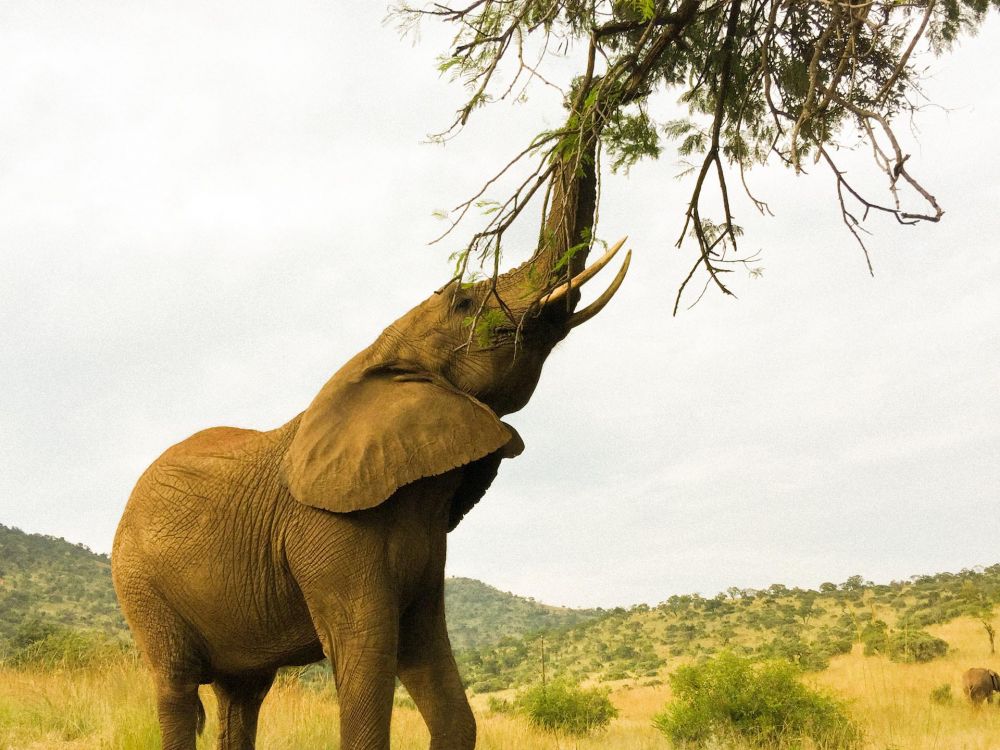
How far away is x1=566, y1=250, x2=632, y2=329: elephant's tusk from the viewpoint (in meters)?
5.53

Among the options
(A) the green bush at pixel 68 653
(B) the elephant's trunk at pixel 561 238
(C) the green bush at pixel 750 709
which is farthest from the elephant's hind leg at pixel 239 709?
(A) the green bush at pixel 68 653

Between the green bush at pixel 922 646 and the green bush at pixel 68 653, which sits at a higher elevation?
the green bush at pixel 68 653

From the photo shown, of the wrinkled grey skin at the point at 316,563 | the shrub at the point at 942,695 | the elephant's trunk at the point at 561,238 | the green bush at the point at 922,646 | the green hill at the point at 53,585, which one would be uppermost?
the green hill at the point at 53,585

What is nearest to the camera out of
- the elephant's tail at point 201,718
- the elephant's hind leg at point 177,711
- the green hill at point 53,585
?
the elephant's hind leg at point 177,711

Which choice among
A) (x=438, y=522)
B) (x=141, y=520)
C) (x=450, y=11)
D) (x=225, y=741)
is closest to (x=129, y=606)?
(x=141, y=520)

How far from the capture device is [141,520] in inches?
256

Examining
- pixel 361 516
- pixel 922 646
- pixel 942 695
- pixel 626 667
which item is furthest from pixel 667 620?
pixel 361 516

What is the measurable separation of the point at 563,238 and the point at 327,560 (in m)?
2.21

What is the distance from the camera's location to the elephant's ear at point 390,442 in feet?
17.6

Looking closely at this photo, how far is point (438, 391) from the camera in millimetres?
5531

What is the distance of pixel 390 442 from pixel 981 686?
501 inches

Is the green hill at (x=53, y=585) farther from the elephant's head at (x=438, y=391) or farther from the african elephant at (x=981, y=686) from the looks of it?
the elephant's head at (x=438, y=391)

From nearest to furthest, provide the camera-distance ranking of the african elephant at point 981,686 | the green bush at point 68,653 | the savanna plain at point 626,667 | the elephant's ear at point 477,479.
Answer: the elephant's ear at point 477,479 → the savanna plain at point 626,667 → the green bush at point 68,653 → the african elephant at point 981,686

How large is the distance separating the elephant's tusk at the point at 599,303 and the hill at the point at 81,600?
1665 cm
